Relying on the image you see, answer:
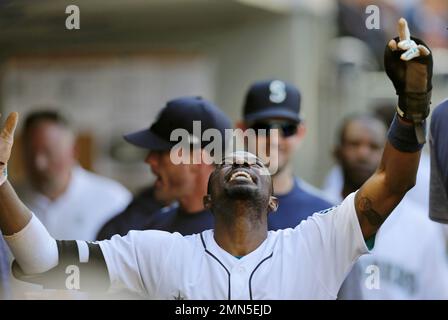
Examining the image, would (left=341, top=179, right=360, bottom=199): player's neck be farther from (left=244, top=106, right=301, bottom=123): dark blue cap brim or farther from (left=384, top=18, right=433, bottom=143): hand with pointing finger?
(left=384, top=18, right=433, bottom=143): hand with pointing finger

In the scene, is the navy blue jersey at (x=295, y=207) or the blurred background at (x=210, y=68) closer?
the navy blue jersey at (x=295, y=207)

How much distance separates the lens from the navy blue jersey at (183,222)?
365 centimetres

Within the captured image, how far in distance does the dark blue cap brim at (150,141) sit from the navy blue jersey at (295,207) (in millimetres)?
514

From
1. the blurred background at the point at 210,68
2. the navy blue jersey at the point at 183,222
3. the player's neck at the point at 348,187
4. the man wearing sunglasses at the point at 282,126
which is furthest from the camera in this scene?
the blurred background at the point at 210,68

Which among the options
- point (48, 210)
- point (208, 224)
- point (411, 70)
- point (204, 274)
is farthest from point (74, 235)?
point (411, 70)

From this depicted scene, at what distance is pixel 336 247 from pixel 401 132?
396 mm

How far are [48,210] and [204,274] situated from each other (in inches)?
145

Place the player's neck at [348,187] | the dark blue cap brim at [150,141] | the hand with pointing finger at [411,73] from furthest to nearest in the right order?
the player's neck at [348,187]
the dark blue cap brim at [150,141]
the hand with pointing finger at [411,73]

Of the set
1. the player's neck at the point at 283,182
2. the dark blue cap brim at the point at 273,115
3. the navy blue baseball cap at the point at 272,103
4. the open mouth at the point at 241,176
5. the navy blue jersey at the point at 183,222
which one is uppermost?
the navy blue baseball cap at the point at 272,103

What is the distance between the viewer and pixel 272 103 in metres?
5.32

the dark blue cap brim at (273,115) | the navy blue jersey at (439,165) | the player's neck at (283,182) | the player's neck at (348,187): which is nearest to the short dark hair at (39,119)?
the player's neck at (348,187)

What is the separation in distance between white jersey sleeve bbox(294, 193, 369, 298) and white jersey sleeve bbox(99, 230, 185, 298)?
0.41 meters

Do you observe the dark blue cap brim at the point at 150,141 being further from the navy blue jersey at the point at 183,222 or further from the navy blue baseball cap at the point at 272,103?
the navy blue baseball cap at the point at 272,103

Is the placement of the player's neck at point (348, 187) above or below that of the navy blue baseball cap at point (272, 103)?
below
